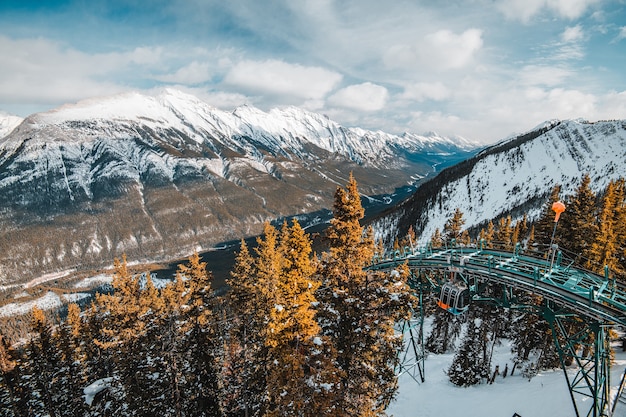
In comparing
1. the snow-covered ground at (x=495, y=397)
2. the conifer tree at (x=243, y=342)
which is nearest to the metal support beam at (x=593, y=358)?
the snow-covered ground at (x=495, y=397)

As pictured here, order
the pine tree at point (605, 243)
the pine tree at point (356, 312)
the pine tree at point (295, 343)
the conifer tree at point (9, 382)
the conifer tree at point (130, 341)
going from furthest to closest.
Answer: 1. the conifer tree at point (9, 382)
2. the conifer tree at point (130, 341)
3. the pine tree at point (605, 243)
4. the pine tree at point (356, 312)
5. the pine tree at point (295, 343)

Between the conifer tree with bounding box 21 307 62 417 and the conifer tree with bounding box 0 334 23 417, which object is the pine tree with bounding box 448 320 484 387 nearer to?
the conifer tree with bounding box 21 307 62 417

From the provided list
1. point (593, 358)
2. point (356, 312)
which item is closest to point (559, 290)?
point (593, 358)

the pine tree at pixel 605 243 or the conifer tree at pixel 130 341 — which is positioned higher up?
the pine tree at pixel 605 243

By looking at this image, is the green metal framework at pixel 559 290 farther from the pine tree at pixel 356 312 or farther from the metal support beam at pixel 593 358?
the pine tree at pixel 356 312

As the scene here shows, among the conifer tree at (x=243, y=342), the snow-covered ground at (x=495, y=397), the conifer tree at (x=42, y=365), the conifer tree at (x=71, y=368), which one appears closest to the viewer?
the snow-covered ground at (x=495, y=397)

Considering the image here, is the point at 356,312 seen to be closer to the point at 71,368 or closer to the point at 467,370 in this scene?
the point at 467,370
